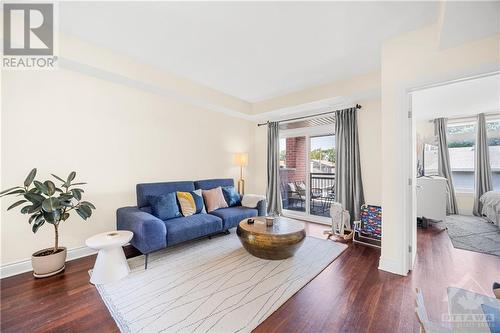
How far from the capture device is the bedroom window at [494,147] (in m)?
4.80

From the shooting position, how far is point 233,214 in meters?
3.38

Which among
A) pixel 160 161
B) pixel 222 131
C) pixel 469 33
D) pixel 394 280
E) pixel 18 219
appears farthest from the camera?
pixel 222 131

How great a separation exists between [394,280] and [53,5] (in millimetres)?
4484

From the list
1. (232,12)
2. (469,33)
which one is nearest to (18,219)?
(232,12)

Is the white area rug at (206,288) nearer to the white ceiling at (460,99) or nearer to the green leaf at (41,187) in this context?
the green leaf at (41,187)

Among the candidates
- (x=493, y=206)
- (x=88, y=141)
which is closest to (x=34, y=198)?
(x=88, y=141)

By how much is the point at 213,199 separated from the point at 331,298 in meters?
2.34

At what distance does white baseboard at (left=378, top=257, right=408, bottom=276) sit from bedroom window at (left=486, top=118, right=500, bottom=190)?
16.3ft

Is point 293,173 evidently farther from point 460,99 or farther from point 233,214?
→ point 460,99

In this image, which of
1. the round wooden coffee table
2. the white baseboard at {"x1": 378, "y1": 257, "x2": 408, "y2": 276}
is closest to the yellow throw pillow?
the round wooden coffee table

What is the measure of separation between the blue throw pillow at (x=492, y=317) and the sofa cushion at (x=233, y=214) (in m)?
2.77

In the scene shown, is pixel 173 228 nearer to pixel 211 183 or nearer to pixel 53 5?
pixel 211 183

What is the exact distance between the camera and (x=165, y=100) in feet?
11.7

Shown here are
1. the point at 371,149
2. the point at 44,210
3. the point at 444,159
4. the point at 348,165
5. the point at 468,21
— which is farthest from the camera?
the point at 444,159
